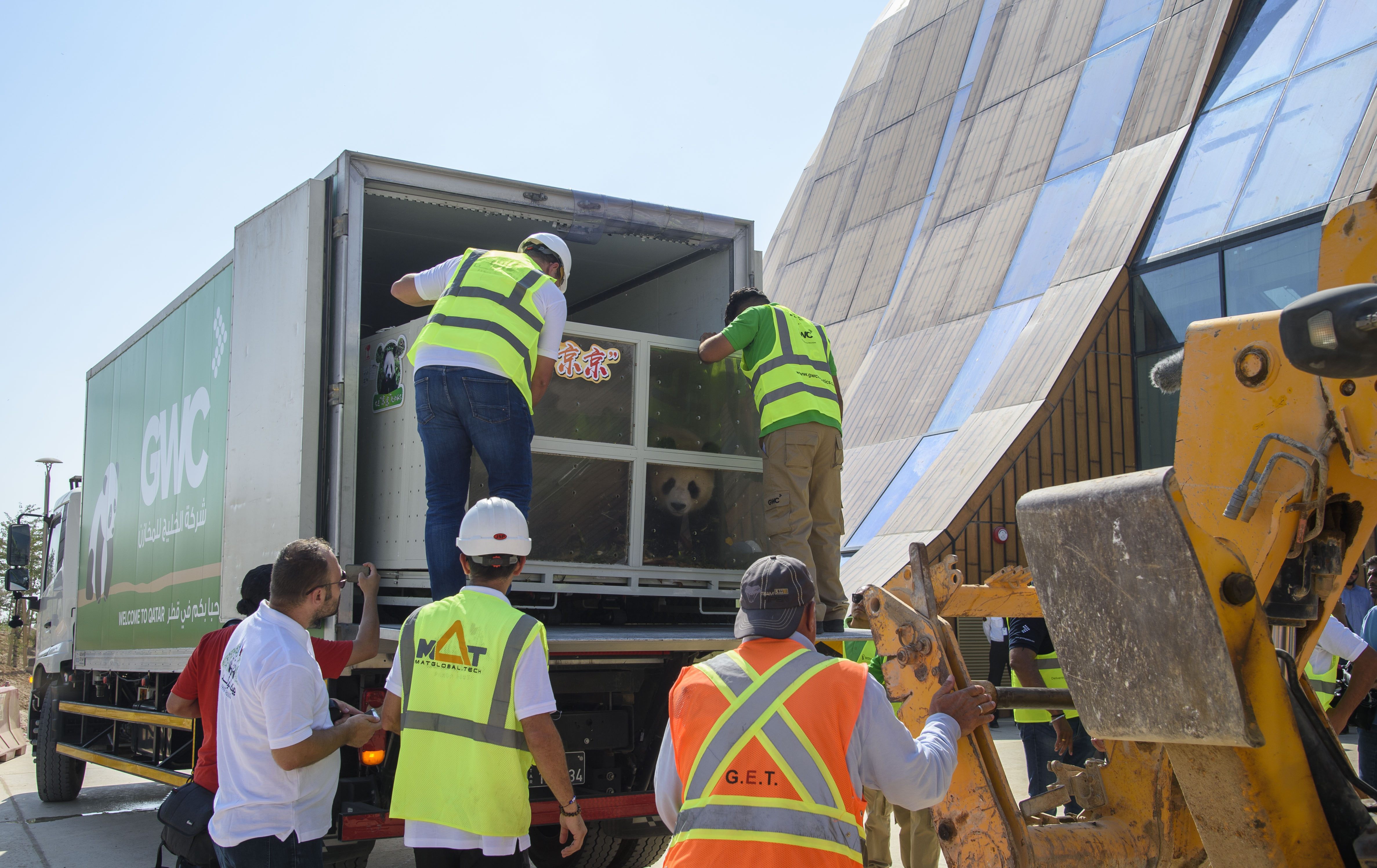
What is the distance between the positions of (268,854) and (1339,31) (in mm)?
15621

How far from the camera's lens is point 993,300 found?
56.0 feet

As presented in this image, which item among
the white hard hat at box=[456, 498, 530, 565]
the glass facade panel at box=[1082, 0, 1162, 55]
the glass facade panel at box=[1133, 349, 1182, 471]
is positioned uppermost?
the glass facade panel at box=[1082, 0, 1162, 55]

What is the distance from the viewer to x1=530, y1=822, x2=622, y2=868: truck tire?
548cm

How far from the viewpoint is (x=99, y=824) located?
8453mm

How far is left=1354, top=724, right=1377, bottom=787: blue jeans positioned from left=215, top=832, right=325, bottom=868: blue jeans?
5101 millimetres

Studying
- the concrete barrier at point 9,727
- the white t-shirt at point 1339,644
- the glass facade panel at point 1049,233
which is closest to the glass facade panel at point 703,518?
the white t-shirt at point 1339,644

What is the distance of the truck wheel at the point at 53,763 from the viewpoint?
920cm

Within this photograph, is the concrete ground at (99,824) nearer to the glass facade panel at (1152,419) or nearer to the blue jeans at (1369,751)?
the blue jeans at (1369,751)

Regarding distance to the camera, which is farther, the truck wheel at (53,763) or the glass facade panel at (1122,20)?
the glass facade panel at (1122,20)

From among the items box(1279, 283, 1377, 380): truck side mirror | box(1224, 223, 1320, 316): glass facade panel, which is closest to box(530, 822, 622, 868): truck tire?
box(1279, 283, 1377, 380): truck side mirror

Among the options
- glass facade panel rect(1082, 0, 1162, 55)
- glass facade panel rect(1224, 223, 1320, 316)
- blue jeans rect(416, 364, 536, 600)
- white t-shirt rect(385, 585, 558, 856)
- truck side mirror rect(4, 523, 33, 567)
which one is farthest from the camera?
glass facade panel rect(1082, 0, 1162, 55)

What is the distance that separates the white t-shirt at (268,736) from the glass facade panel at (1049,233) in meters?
14.6

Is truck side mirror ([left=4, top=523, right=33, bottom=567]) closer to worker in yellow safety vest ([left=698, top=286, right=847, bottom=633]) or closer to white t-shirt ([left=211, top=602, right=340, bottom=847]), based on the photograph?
worker in yellow safety vest ([left=698, top=286, right=847, bottom=633])

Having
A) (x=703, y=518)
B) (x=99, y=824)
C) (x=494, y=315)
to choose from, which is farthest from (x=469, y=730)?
(x=99, y=824)
